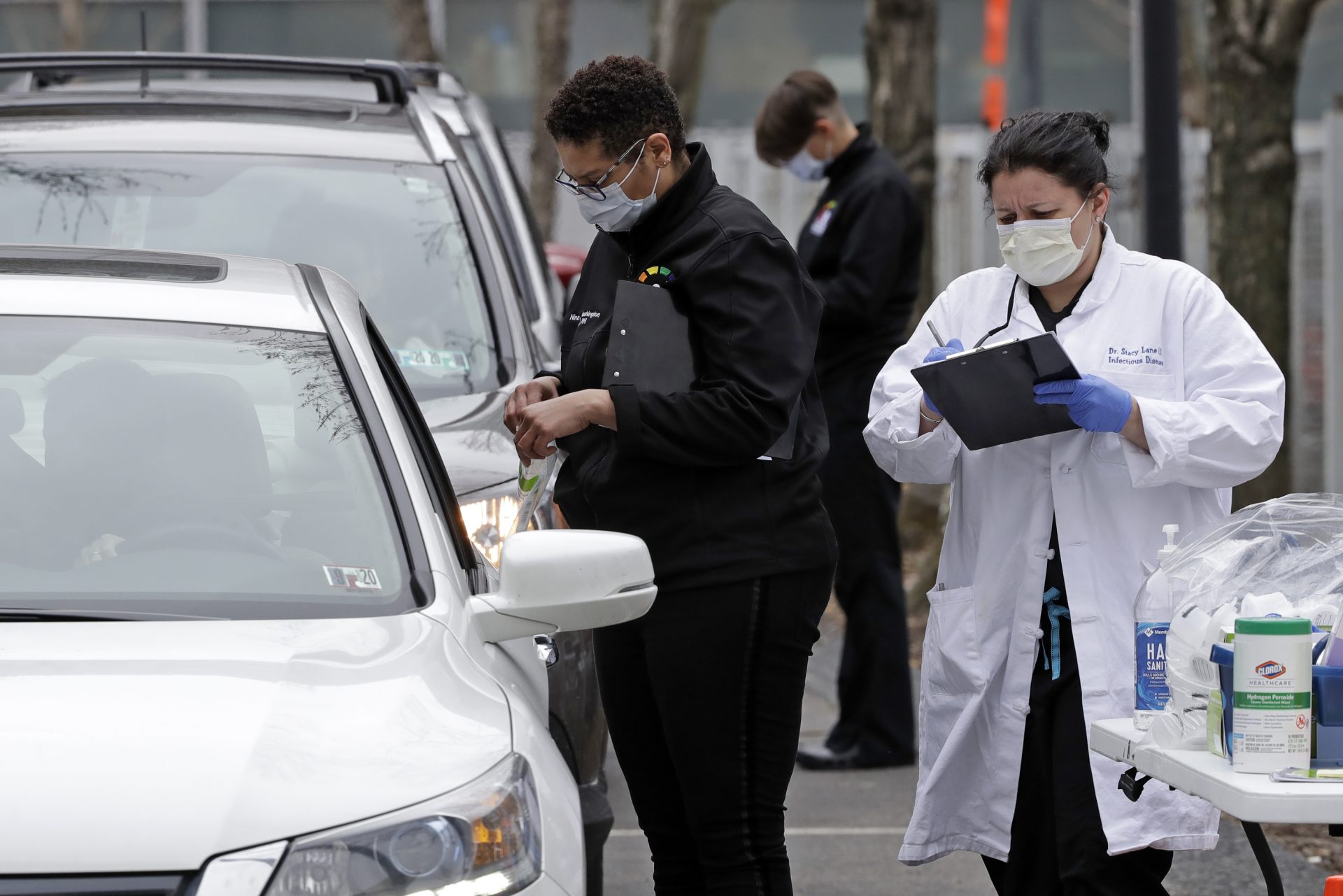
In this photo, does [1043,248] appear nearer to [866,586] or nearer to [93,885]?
[93,885]

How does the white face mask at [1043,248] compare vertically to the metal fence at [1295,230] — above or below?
above

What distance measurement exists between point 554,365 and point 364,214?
72 cm

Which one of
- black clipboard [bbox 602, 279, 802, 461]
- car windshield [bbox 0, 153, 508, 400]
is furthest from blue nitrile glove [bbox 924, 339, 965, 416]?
car windshield [bbox 0, 153, 508, 400]

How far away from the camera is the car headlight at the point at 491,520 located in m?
4.02

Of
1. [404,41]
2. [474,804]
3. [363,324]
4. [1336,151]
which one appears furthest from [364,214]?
[404,41]

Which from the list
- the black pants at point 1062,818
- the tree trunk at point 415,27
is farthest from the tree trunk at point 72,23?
the black pants at point 1062,818

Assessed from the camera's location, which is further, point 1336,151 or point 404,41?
point 404,41

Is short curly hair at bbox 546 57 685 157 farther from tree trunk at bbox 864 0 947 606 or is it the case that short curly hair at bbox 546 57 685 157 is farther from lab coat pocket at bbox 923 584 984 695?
tree trunk at bbox 864 0 947 606

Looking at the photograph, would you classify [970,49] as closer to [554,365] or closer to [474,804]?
[554,365]

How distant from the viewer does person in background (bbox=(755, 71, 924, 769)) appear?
614cm

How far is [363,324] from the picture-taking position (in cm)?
356

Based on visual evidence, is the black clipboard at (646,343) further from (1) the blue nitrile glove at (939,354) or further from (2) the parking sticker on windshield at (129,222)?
(2) the parking sticker on windshield at (129,222)

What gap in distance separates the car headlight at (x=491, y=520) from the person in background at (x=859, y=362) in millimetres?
2249

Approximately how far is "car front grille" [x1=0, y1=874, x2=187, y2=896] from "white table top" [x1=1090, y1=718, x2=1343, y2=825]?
1.39 m
